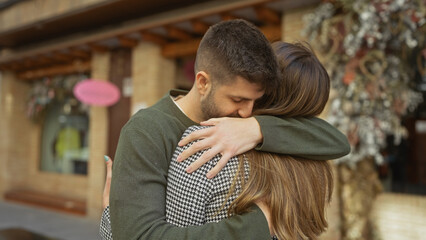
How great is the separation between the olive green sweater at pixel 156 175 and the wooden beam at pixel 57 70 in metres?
7.91

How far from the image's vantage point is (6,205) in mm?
9859

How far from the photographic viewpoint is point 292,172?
1.28m

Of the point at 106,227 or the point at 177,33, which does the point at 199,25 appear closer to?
the point at 177,33

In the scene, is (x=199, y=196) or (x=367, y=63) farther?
(x=367, y=63)

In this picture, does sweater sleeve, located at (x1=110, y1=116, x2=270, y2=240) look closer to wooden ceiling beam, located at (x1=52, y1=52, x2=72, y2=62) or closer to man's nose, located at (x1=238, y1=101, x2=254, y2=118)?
man's nose, located at (x1=238, y1=101, x2=254, y2=118)

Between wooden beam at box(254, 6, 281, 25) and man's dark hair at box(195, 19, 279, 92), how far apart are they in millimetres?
4132

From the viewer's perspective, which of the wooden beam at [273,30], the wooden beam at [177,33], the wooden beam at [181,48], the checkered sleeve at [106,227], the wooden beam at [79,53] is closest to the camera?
the checkered sleeve at [106,227]

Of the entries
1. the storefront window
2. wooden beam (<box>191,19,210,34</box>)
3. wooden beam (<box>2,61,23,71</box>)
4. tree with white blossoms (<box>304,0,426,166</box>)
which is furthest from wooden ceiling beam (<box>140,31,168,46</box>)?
wooden beam (<box>2,61,23,71</box>)

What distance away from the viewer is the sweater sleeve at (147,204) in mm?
1126

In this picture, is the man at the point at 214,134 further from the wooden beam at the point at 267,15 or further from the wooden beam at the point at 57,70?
the wooden beam at the point at 57,70

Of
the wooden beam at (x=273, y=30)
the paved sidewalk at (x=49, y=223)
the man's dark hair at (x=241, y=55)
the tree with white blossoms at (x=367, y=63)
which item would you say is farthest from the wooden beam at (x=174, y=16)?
the man's dark hair at (x=241, y=55)

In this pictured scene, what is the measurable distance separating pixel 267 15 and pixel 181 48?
2035 millimetres

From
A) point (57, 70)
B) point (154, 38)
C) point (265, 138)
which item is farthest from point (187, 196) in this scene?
point (57, 70)

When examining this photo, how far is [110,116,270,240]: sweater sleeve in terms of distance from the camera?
113 centimetres
